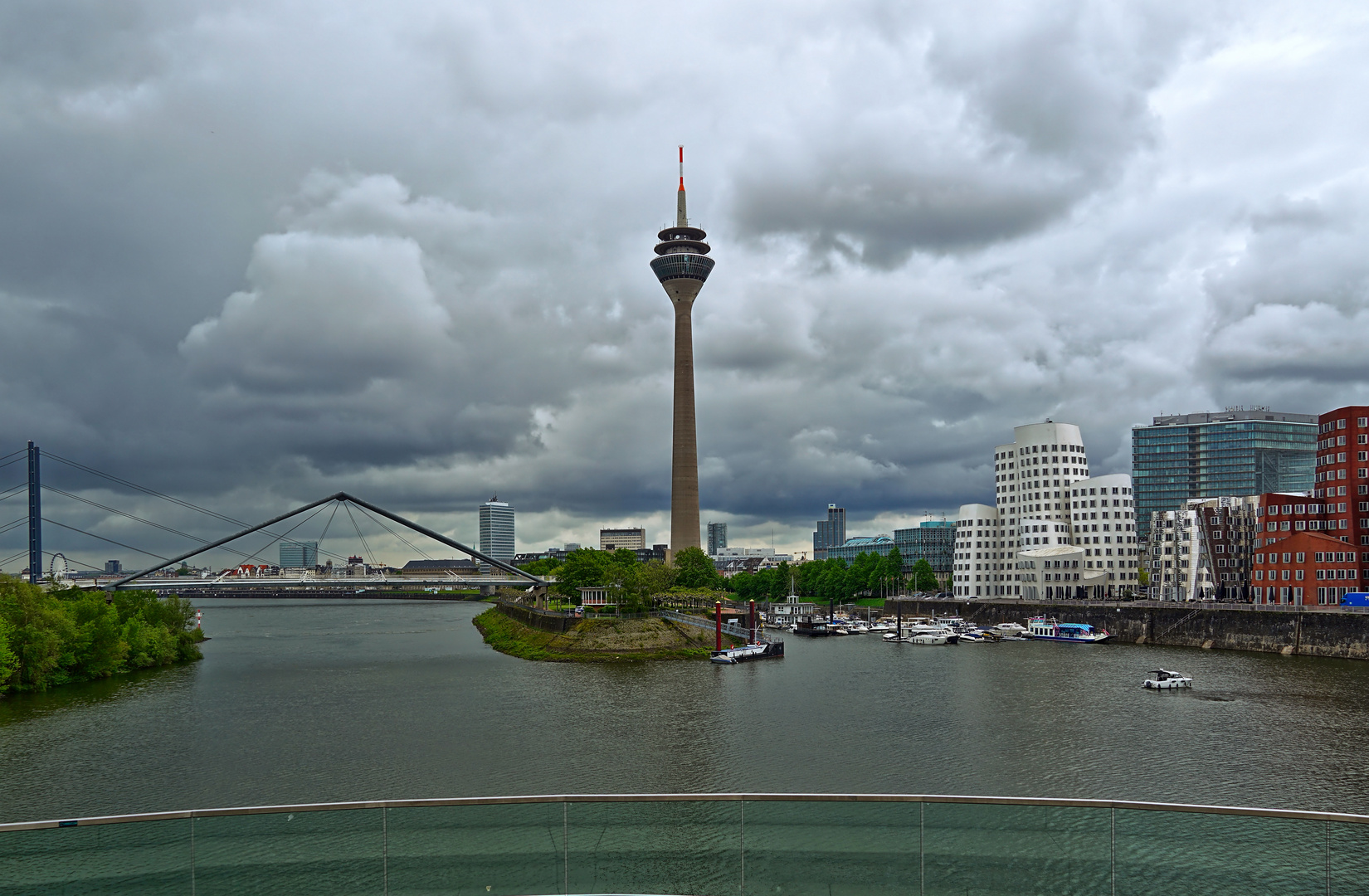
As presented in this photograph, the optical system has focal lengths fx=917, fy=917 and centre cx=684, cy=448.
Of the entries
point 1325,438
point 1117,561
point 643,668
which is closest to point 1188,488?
point 1117,561

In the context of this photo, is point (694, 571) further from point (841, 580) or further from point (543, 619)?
point (543, 619)

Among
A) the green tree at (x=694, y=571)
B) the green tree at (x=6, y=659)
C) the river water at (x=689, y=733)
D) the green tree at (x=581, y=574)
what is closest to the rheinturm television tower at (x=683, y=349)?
the green tree at (x=694, y=571)

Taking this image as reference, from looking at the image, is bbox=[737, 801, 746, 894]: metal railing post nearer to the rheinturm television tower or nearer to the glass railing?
the glass railing

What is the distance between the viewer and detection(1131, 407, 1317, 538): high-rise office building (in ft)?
487

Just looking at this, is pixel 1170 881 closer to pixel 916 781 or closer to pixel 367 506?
pixel 916 781

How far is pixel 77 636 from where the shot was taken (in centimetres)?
5128

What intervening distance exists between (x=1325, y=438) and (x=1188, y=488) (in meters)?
83.7

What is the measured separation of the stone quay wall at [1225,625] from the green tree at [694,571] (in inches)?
1491

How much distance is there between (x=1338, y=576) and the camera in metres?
70.5

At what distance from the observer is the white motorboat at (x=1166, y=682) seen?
48.4 meters

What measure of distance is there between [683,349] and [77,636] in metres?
105

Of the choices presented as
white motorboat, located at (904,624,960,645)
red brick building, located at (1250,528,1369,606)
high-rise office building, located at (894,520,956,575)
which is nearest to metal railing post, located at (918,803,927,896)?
white motorboat, located at (904,624,960,645)

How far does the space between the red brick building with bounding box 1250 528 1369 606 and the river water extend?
36.5ft

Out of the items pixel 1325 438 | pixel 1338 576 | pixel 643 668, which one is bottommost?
pixel 643 668
